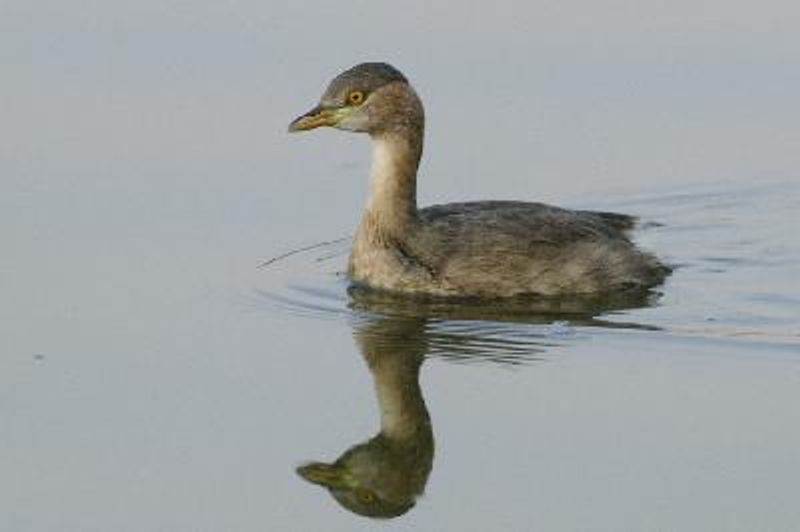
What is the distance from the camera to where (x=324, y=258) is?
1573cm

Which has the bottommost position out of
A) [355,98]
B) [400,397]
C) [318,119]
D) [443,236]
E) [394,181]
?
[400,397]

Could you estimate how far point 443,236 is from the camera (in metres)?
15.2

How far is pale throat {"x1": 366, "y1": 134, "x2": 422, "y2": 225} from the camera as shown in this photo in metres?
15.4

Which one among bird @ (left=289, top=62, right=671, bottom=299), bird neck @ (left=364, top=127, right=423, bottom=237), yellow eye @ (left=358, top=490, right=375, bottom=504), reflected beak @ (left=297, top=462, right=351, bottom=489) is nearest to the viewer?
yellow eye @ (left=358, top=490, right=375, bottom=504)

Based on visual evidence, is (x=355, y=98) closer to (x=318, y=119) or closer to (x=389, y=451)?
(x=318, y=119)

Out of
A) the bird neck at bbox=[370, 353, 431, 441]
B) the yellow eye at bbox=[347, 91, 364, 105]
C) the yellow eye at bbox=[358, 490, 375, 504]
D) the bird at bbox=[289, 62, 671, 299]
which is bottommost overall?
the yellow eye at bbox=[358, 490, 375, 504]

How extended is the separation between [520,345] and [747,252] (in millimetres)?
2999

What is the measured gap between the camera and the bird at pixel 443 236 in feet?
49.6

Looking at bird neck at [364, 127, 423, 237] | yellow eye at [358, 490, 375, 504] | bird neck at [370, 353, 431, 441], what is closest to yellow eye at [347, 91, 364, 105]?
bird neck at [364, 127, 423, 237]

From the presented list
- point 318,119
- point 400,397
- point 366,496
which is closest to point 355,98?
point 318,119

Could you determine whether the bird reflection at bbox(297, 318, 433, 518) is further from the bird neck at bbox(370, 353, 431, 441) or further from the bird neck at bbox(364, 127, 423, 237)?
the bird neck at bbox(364, 127, 423, 237)

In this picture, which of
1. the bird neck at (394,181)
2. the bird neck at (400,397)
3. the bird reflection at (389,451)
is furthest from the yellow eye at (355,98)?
the bird neck at (400,397)

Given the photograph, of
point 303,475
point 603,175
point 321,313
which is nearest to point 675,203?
point 603,175

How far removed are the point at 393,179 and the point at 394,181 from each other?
16mm
